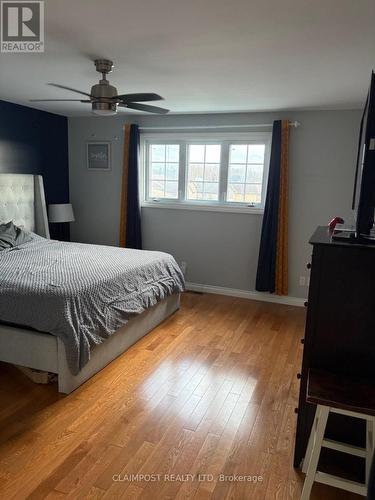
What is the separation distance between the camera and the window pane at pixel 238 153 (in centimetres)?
435

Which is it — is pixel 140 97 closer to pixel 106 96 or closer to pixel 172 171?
pixel 106 96

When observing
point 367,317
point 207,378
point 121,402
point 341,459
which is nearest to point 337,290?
point 367,317

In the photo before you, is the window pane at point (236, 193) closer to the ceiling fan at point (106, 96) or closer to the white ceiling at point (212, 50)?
the white ceiling at point (212, 50)

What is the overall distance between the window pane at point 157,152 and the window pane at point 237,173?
97 centimetres

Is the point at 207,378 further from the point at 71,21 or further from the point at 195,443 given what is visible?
the point at 71,21

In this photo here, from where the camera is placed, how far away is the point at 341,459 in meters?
1.79

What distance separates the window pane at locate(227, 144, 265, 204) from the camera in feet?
14.2

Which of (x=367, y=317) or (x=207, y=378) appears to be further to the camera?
(x=207, y=378)

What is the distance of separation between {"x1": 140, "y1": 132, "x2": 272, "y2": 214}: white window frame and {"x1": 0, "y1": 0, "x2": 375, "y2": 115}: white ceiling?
0.73 meters

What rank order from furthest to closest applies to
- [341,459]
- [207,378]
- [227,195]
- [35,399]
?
1. [227,195]
2. [207,378]
3. [35,399]
4. [341,459]

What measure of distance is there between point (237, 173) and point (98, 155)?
201 cm

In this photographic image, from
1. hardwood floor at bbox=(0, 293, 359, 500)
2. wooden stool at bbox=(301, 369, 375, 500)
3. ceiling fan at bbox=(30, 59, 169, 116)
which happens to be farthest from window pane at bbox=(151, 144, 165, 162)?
wooden stool at bbox=(301, 369, 375, 500)

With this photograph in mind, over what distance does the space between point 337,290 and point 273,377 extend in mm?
1341

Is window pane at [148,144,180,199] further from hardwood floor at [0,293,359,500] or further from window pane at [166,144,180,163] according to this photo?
A: hardwood floor at [0,293,359,500]
